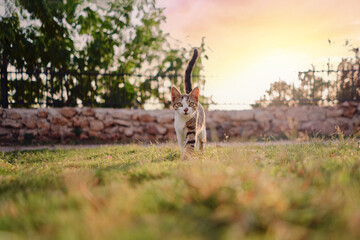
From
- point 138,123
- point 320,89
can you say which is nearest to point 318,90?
point 320,89

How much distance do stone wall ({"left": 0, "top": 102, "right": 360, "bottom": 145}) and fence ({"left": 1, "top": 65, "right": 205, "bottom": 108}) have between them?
592 millimetres

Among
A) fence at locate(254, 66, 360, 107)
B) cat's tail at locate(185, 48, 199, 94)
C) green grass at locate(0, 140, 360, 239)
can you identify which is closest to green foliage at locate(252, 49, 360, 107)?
fence at locate(254, 66, 360, 107)

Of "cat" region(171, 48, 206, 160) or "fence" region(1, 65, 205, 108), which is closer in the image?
"cat" region(171, 48, 206, 160)

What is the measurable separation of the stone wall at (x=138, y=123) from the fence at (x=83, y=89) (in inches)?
23.3

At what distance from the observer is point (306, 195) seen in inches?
61.2

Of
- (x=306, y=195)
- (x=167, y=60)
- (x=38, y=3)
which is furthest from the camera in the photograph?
(x=167, y=60)

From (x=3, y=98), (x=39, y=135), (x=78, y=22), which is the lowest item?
(x=39, y=135)

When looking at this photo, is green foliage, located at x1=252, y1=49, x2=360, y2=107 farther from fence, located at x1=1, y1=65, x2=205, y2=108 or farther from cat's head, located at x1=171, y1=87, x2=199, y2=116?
cat's head, located at x1=171, y1=87, x2=199, y2=116

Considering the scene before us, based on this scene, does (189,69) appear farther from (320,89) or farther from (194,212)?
(320,89)

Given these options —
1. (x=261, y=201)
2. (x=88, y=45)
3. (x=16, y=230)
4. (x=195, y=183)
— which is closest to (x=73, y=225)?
(x=16, y=230)

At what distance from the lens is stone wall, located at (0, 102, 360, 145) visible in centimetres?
835

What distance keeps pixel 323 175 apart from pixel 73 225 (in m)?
1.80

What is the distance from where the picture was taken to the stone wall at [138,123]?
8.35 m

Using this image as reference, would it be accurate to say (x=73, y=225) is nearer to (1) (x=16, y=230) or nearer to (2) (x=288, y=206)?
(1) (x=16, y=230)
